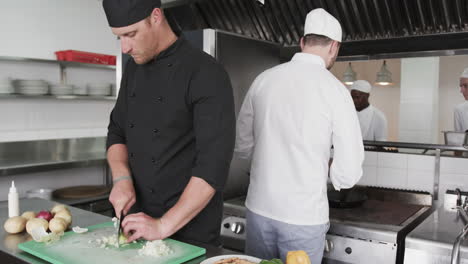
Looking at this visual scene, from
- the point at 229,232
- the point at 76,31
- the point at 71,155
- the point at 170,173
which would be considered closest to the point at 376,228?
the point at 229,232

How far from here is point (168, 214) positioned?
1.45 meters

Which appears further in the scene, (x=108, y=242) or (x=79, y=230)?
(x=79, y=230)

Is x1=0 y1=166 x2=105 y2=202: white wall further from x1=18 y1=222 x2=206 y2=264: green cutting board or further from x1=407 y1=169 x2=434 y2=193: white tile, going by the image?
x1=407 y1=169 x2=434 y2=193: white tile

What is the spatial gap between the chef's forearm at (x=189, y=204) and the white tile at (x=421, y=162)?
1.82m

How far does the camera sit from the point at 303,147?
2.07m

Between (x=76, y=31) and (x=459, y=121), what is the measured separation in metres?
3.76

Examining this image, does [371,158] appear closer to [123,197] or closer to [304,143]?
[304,143]

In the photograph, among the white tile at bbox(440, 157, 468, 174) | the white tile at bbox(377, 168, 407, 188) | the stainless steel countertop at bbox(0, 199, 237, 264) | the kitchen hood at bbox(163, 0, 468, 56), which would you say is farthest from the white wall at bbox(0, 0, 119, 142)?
the white tile at bbox(440, 157, 468, 174)

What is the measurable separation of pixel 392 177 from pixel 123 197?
195 centimetres

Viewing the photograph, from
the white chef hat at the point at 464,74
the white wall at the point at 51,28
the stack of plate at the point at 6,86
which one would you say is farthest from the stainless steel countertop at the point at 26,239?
the white wall at the point at 51,28

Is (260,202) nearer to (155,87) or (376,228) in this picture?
(376,228)

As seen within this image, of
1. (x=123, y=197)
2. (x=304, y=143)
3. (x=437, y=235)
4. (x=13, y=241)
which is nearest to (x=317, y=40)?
(x=304, y=143)

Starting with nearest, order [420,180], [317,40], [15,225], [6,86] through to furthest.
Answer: [15,225] → [317,40] → [420,180] → [6,86]

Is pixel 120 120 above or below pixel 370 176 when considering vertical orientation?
above
